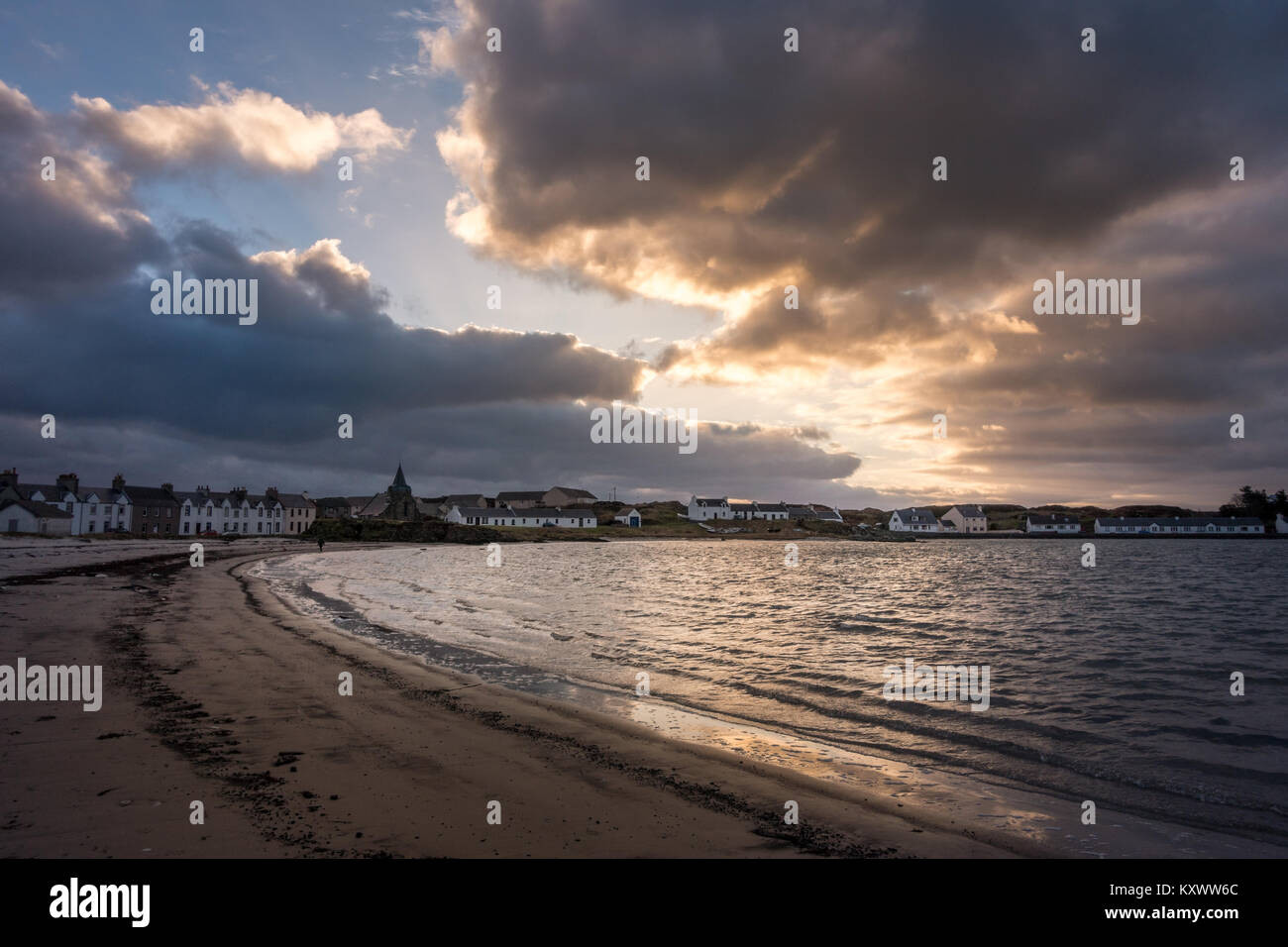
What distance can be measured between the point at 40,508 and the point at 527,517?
91.4m

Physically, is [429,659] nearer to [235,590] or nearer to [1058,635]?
[235,590]

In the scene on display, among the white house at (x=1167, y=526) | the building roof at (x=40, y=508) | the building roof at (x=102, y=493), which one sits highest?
the building roof at (x=102, y=493)

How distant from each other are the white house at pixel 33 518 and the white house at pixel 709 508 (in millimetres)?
130268

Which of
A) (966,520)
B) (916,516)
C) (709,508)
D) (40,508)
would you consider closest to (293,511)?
(40,508)

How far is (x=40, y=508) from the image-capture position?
300 feet

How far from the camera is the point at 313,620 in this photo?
23.2 m

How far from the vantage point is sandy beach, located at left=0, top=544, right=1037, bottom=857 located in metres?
6.12

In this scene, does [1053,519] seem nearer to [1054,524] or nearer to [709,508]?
[1054,524]

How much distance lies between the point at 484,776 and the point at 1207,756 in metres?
12.0

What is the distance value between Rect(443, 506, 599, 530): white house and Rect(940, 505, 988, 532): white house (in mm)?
112240

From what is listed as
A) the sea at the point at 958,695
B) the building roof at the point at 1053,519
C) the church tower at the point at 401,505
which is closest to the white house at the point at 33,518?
the church tower at the point at 401,505

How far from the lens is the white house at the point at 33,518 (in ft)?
284

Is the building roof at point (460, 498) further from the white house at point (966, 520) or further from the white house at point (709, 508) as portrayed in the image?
the white house at point (966, 520)
